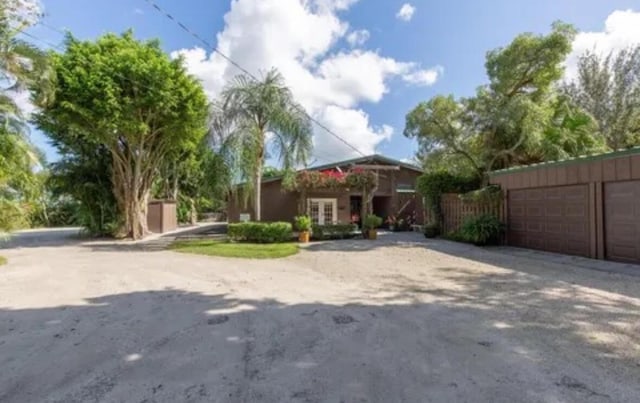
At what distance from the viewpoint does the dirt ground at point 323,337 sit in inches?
103

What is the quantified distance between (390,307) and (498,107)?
440 inches

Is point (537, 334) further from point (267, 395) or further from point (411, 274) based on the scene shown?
point (411, 274)

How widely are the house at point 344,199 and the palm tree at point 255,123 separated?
2.71 meters

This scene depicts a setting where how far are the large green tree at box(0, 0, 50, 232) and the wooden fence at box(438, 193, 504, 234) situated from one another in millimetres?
13990

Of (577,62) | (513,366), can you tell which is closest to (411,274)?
(513,366)

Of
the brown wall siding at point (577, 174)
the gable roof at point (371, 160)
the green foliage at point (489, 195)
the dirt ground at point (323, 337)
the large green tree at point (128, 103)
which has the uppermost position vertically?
the large green tree at point (128, 103)

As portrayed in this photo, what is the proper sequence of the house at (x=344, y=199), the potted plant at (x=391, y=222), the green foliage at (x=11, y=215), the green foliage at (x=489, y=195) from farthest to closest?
the potted plant at (x=391, y=222) < the house at (x=344, y=199) < the green foliage at (x=489, y=195) < the green foliage at (x=11, y=215)

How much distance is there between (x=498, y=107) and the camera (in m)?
13.1

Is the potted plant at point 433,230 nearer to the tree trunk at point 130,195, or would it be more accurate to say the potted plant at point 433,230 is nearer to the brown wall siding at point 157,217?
the tree trunk at point 130,195

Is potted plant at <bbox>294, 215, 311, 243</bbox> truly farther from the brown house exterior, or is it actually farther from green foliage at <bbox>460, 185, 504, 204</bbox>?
the brown house exterior

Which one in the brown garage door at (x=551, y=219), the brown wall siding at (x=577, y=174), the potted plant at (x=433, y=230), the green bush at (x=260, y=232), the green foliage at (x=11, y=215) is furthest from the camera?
the potted plant at (x=433, y=230)

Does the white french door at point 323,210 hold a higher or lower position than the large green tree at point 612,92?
lower

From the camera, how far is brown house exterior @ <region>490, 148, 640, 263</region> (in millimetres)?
7973

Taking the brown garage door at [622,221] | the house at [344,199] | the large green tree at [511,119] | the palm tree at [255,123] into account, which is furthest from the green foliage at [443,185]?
the brown garage door at [622,221]
